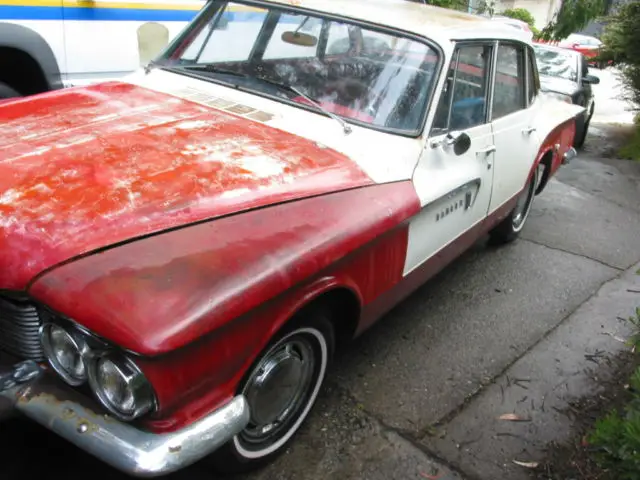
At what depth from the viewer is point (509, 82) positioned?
13.2 feet

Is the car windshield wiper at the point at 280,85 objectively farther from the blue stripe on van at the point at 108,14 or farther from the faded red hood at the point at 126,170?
the blue stripe on van at the point at 108,14

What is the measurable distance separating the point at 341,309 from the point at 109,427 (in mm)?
1137

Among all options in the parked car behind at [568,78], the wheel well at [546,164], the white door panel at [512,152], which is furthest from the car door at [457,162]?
the parked car behind at [568,78]

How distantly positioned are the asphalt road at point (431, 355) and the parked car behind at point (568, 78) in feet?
10.3

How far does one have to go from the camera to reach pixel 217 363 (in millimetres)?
1844

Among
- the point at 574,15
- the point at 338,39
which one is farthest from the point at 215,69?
the point at 574,15

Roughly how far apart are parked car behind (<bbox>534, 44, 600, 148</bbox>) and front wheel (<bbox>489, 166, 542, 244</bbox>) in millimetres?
3702

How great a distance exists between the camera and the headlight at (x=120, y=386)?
5.60 ft

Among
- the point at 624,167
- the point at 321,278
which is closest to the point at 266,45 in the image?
the point at 321,278

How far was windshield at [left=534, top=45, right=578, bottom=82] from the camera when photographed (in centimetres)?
896

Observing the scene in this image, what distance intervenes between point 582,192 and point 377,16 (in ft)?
14.9

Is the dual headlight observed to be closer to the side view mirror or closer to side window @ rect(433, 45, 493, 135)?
side window @ rect(433, 45, 493, 135)

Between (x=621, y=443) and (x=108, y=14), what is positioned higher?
(x=108, y=14)

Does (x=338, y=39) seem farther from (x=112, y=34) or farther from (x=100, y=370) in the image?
(x=112, y=34)
